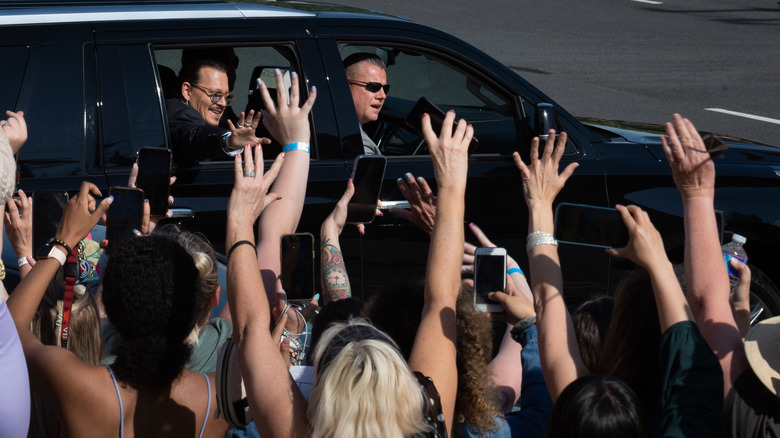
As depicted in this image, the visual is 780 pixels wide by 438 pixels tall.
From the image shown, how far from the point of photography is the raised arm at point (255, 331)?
7.55ft

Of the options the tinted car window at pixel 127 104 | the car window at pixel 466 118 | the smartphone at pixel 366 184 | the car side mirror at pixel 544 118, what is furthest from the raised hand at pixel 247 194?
the car side mirror at pixel 544 118

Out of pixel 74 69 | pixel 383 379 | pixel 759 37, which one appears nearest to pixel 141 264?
pixel 383 379

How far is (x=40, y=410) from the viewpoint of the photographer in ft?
8.95

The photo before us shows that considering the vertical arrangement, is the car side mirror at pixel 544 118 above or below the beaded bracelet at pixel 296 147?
above

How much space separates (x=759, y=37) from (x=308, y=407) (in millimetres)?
15623

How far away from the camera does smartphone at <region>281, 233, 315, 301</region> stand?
3088 millimetres

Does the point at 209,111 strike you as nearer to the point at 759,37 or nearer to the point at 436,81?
the point at 436,81

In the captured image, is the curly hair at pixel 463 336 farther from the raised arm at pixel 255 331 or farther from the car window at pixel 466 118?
the car window at pixel 466 118

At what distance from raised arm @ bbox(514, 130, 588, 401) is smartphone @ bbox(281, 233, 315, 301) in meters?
0.74

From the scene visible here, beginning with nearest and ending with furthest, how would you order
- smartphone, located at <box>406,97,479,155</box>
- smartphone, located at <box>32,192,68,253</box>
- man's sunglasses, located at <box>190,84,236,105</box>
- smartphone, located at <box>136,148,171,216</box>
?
1. smartphone, located at <box>406,97,479,155</box>
2. smartphone, located at <box>32,192,68,253</box>
3. smartphone, located at <box>136,148,171,216</box>
4. man's sunglasses, located at <box>190,84,236,105</box>

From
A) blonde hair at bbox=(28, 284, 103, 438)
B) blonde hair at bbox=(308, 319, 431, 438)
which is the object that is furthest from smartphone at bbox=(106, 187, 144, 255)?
blonde hair at bbox=(308, 319, 431, 438)

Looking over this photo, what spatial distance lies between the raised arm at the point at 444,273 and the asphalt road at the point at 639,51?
8.79 meters

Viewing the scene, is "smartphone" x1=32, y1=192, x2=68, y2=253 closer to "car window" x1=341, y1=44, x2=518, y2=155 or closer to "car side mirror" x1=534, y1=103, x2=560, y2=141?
"car window" x1=341, y1=44, x2=518, y2=155

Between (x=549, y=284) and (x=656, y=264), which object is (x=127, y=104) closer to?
(x=549, y=284)
